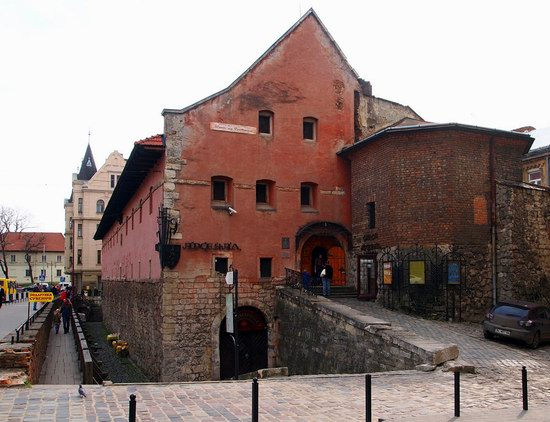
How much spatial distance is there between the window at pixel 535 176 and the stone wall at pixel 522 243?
12156mm

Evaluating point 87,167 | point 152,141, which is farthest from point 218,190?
point 87,167

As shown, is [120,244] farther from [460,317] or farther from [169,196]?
[460,317]

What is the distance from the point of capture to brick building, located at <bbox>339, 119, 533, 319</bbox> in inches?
849

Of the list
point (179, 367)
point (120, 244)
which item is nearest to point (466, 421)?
point (179, 367)

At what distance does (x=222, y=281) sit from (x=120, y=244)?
1955cm

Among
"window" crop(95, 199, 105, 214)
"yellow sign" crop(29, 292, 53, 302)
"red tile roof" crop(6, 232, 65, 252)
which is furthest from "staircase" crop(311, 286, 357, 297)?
"red tile roof" crop(6, 232, 65, 252)

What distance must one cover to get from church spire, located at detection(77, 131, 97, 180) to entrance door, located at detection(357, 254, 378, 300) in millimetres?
68542

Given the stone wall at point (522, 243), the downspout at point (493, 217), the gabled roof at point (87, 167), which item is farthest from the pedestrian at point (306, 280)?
the gabled roof at point (87, 167)

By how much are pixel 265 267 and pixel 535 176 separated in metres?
19.2

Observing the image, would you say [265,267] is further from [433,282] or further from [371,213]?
[433,282]

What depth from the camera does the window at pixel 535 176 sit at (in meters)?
34.0

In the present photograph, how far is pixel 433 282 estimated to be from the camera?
21.5 metres

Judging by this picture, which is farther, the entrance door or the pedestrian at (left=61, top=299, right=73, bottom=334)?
the pedestrian at (left=61, top=299, right=73, bottom=334)

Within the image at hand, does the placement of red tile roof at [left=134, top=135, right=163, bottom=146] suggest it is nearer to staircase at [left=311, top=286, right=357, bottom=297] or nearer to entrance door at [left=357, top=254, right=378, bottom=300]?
staircase at [left=311, top=286, right=357, bottom=297]
